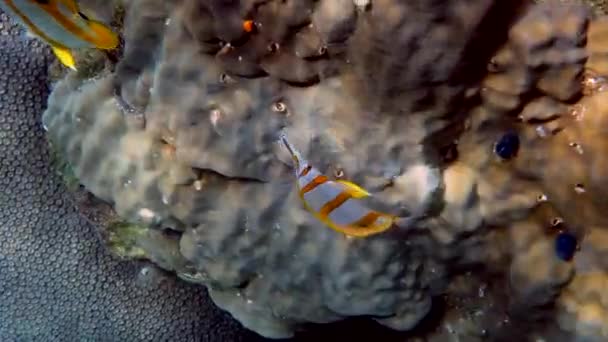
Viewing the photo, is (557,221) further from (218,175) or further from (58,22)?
(58,22)

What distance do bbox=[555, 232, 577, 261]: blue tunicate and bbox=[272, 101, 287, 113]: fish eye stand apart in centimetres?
103

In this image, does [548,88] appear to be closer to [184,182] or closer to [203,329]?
[184,182]

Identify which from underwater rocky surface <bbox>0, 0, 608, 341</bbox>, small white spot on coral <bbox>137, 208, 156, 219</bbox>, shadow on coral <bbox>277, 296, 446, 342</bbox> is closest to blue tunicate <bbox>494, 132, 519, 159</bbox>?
underwater rocky surface <bbox>0, 0, 608, 341</bbox>

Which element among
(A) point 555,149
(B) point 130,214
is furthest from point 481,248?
(B) point 130,214

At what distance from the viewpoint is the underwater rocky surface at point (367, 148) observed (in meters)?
1.74

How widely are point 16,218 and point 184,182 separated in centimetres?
127

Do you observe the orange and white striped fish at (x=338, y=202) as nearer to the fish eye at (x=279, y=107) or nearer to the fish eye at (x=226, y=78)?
the fish eye at (x=279, y=107)

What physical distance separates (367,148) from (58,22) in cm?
106

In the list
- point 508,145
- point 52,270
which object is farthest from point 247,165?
point 52,270

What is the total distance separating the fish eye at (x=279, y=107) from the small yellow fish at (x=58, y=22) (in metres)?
0.84

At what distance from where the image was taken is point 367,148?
199cm

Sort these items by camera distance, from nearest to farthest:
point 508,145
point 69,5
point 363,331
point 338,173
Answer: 1. point 69,5
2. point 508,145
3. point 338,173
4. point 363,331

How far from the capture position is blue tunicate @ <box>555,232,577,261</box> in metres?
1.99

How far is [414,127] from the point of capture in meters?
1.92
